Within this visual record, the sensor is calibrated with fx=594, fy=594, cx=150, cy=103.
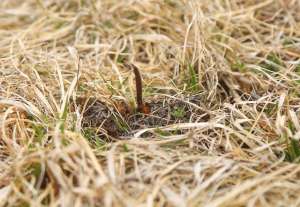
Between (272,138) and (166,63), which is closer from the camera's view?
(272,138)

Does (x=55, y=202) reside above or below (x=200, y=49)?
below

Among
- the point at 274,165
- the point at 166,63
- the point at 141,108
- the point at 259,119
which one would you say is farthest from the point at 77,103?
the point at 274,165

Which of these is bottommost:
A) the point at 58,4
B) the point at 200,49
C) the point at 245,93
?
the point at 245,93

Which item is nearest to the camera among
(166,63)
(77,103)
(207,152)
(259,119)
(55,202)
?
(55,202)

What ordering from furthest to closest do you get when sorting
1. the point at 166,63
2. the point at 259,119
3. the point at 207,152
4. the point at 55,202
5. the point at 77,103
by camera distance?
1. the point at 166,63
2. the point at 77,103
3. the point at 259,119
4. the point at 207,152
5. the point at 55,202

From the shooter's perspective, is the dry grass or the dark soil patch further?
the dark soil patch

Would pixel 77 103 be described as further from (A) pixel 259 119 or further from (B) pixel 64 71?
(A) pixel 259 119

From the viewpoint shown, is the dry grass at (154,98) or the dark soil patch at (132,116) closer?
the dry grass at (154,98)

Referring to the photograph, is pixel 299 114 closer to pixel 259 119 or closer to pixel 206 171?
pixel 259 119
